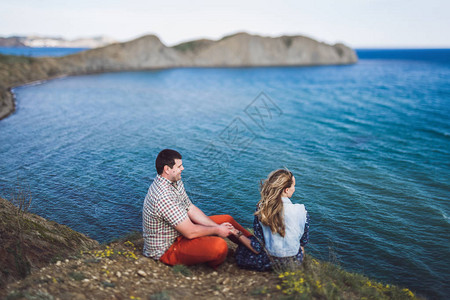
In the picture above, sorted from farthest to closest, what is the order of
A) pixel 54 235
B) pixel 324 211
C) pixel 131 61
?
1. pixel 131 61
2. pixel 324 211
3. pixel 54 235

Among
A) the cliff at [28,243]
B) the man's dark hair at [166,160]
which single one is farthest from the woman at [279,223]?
the cliff at [28,243]

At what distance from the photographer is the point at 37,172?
1413cm

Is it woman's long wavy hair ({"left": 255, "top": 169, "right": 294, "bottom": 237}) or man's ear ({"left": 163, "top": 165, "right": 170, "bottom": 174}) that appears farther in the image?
man's ear ({"left": 163, "top": 165, "right": 170, "bottom": 174})

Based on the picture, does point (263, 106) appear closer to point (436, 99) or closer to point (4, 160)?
point (436, 99)

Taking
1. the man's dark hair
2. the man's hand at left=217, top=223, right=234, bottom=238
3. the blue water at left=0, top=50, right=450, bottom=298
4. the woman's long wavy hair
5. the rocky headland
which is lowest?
the blue water at left=0, top=50, right=450, bottom=298

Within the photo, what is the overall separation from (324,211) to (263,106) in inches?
921

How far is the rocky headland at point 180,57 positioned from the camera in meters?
51.0

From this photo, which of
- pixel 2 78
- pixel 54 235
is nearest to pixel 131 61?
pixel 2 78

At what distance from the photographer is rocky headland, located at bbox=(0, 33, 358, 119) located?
5097 centimetres

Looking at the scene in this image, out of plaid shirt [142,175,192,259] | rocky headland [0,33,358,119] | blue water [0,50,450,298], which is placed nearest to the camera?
plaid shirt [142,175,192,259]

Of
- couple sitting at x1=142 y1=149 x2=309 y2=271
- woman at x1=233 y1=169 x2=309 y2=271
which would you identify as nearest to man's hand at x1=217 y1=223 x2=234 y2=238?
couple sitting at x1=142 y1=149 x2=309 y2=271

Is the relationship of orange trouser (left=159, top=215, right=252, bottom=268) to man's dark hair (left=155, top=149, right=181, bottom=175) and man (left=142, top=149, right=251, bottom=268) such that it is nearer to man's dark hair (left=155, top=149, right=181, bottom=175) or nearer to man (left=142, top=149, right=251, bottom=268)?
man (left=142, top=149, right=251, bottom=268)

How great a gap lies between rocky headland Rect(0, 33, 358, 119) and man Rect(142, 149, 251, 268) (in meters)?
44.4

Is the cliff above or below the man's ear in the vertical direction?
below
